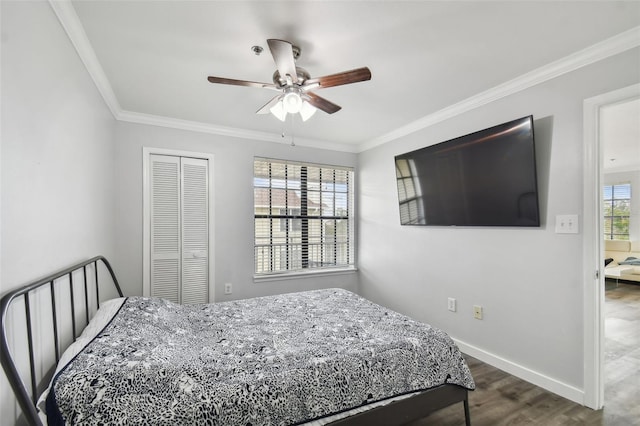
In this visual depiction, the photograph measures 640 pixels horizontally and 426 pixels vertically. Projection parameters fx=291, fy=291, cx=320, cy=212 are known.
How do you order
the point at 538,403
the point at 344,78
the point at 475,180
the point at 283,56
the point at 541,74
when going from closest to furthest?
the point at 283,56
the point at 344,78
the point at 538,403
the point at 541,74
the point at 475,180

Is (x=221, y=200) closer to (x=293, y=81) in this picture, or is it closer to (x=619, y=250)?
(x=293, y=81)

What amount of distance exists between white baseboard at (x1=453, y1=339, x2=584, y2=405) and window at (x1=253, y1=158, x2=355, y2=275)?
195cm

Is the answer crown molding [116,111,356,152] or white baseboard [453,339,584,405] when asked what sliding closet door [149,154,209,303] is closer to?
crown molding [116,111,356,152]

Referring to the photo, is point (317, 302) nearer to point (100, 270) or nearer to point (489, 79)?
point (100, 270)

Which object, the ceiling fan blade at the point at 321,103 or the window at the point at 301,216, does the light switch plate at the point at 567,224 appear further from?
the window at the point at 301,216

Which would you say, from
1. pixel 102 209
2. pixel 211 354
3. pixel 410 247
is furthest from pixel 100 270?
pixel 410 247

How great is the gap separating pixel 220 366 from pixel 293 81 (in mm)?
1653

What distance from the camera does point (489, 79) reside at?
235 centimetres

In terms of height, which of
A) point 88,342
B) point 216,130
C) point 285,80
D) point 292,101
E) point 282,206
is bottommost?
point 88,342

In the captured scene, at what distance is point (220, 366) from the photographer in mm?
1415

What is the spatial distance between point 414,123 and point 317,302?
223 cm

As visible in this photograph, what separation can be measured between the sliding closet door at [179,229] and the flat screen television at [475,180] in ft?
7.75

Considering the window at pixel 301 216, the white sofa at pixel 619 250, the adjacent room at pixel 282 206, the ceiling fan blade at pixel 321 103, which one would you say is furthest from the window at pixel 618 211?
the ceiling fan blade at pixel 321 103

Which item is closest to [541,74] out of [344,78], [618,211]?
[344,78]
